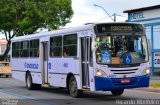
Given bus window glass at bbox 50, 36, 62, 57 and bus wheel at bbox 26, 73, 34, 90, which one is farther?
bus wheel at bbox 26, 73, 34, 90

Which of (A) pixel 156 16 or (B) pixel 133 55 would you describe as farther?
(A) pixel 156 16

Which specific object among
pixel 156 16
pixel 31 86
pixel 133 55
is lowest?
pixel 31 86

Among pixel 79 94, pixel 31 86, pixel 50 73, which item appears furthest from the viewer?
pixel 31 86

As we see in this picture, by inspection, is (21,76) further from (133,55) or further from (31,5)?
(31,5)

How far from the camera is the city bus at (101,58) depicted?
16.6 meters

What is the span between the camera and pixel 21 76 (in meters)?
26.0

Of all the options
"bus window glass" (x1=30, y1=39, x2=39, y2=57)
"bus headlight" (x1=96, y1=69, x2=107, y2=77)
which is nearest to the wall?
"bus window glass" (x1=30, y1=39, x2=39, y2=57)

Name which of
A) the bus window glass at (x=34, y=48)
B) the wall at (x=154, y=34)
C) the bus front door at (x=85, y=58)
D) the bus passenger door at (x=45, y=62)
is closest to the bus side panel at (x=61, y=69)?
the bus front door at (x=85, y=58)

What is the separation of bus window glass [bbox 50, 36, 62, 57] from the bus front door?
7.66 ft

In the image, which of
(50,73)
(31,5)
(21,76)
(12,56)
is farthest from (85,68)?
(31,5)

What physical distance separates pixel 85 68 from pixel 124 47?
5.83ft

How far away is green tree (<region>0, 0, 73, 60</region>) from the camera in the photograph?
54.5 meters

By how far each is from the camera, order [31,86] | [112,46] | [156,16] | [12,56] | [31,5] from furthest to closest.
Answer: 1. [31,5]
2. [156,16]
3. [12,56]
4. [31,86]
5. [112,46]

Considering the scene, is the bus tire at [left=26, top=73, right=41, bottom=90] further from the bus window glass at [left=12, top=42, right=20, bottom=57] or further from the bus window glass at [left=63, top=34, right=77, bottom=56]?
the bus window glass at [left=63, top=34, right=77, bottom=56]
